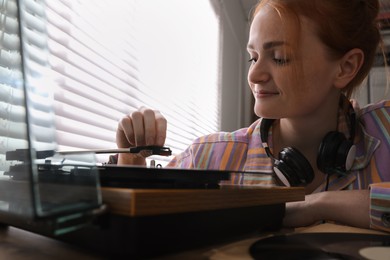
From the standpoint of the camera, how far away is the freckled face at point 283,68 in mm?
852

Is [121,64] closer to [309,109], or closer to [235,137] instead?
[235,137]

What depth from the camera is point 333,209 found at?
22.1 inches

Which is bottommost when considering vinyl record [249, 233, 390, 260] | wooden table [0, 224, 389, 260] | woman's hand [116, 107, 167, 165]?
wooden table [0, 224, 389, 260]

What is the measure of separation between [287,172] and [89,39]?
0.65m

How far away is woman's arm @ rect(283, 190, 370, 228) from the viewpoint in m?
0.53

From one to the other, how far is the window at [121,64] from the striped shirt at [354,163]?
287 mm

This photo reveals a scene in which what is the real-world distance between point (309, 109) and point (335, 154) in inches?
7.8

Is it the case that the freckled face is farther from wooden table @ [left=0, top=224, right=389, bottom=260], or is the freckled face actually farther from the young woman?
wooden table @ [left=0, top=224, right=389, bottom=260]

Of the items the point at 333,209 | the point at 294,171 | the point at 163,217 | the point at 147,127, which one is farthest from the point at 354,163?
the point at 163,217

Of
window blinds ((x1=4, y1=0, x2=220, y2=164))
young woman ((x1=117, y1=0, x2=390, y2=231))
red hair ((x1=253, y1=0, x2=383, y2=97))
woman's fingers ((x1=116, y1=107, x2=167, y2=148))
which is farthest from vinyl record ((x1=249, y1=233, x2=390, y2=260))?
red hair ((x1=253, y1=0, x2=383, y2=97))

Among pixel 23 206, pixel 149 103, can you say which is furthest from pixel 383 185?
pixel 149 103

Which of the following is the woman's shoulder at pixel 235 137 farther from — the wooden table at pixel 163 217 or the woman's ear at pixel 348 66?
the wooden table at pixel 163 217

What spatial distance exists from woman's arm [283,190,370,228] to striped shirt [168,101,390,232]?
0.10 m

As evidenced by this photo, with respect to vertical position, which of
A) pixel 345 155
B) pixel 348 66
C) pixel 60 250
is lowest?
pixel 60 250
